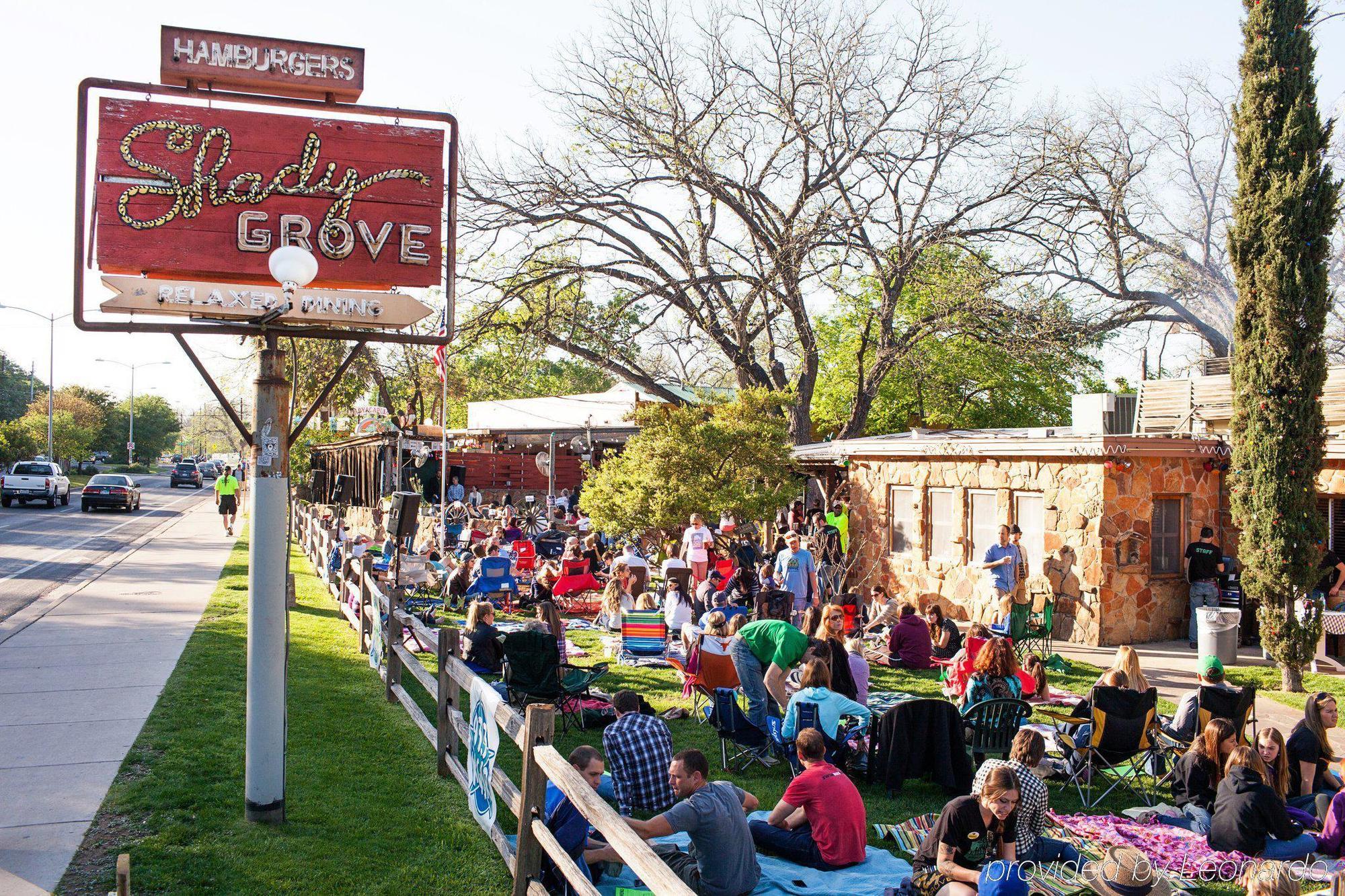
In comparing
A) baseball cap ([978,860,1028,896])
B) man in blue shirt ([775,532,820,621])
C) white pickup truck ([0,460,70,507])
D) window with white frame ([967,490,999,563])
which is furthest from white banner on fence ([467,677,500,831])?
white pickup truck ([0,460,70,507])

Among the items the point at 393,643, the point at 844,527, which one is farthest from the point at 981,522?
the point at 393,643

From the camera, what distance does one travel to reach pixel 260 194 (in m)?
6.45

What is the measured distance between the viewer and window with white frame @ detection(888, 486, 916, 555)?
18.0 metres

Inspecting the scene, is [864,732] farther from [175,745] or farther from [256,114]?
[256,114]

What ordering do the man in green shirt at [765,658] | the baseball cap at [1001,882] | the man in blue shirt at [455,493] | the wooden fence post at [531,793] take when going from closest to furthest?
the baseball cap at [1001,882] < the wooden fence post at [531,793] < the man in green shirt at [765,658] < the man in blue shirt at [455,493]

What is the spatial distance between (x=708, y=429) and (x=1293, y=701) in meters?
9.57

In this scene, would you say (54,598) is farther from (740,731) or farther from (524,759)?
(524,759)

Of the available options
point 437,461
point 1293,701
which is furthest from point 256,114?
point 437,461

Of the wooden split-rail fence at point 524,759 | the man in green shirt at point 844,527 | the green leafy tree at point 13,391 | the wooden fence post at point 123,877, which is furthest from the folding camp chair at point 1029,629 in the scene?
the green leafy tree at point 13,391

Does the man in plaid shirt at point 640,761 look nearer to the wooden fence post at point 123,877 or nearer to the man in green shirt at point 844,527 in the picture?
the wooden fence post at point 123,877

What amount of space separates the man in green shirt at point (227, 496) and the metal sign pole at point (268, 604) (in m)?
22.1

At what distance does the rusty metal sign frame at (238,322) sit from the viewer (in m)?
6.09

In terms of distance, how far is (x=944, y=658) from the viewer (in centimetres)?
1332

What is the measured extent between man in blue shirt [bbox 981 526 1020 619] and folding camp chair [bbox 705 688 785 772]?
6.64 metres
